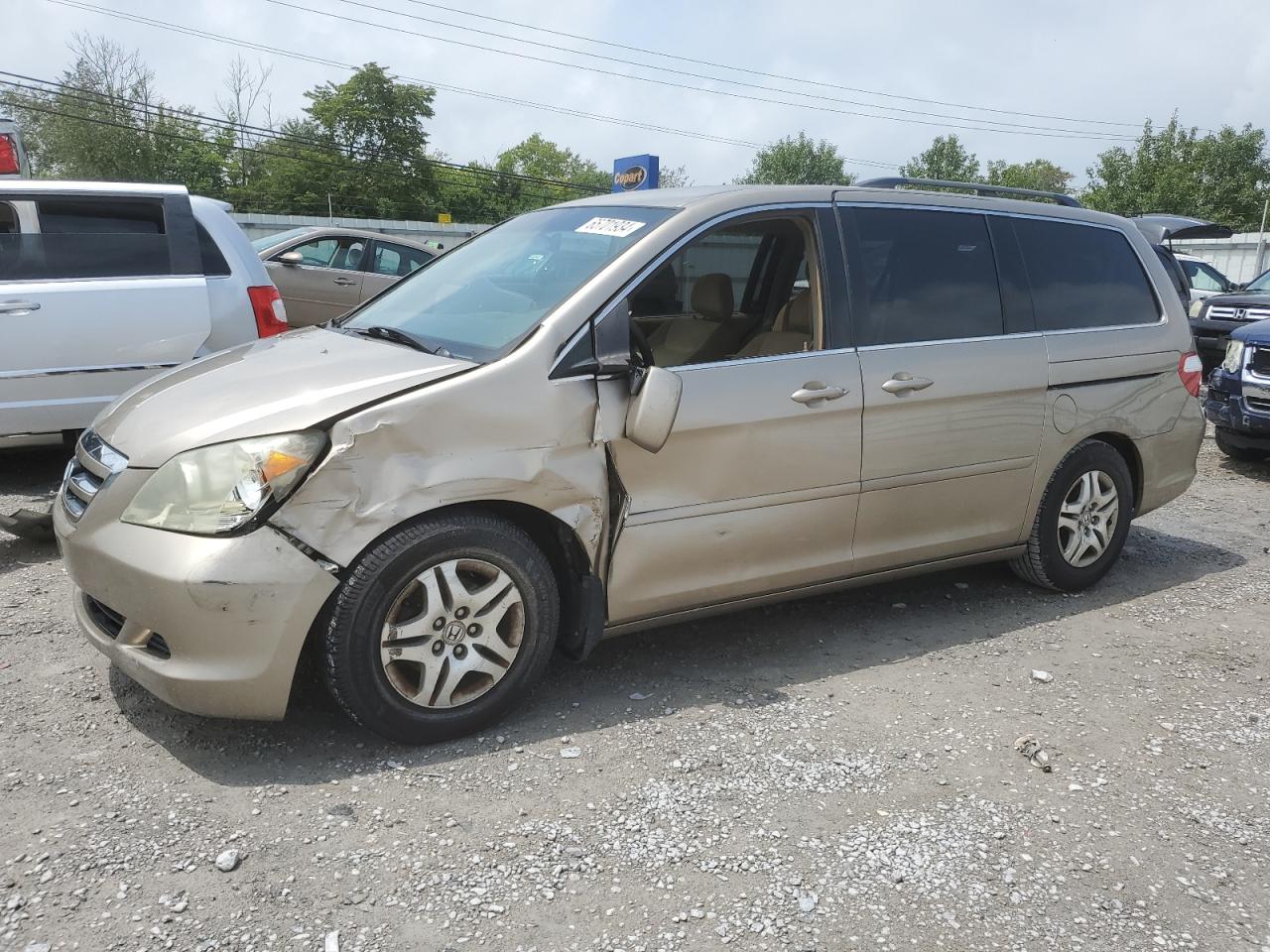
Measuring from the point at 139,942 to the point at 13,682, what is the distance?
171 cm

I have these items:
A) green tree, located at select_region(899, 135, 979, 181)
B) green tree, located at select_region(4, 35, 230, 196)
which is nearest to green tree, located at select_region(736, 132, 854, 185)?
green tree, located at select_region(899, 135, 979, 181)

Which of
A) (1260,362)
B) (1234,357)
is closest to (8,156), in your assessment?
(1234,357)

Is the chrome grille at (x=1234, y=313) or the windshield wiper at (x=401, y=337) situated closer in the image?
the windshield wiper at (x=401, y=337)

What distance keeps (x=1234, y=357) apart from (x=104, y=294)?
321 inches

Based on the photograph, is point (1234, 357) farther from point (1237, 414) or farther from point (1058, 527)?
point (1058, 527)

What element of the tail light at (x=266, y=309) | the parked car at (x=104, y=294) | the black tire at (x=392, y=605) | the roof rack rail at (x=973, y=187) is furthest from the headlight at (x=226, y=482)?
the tail light at (x=266, y=309)

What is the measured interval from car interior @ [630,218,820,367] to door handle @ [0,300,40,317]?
3.89 m

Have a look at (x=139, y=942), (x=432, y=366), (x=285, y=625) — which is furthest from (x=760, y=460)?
(x=139, y=942)

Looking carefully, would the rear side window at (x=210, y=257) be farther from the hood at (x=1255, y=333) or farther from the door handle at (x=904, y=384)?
the hood at (x=1255, y=333)

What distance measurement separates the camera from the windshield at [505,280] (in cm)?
352

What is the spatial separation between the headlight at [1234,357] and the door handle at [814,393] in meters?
5.80

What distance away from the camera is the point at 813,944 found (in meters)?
2.45

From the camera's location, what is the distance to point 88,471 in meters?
3.34

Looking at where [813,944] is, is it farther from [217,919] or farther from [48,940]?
[48,940]
